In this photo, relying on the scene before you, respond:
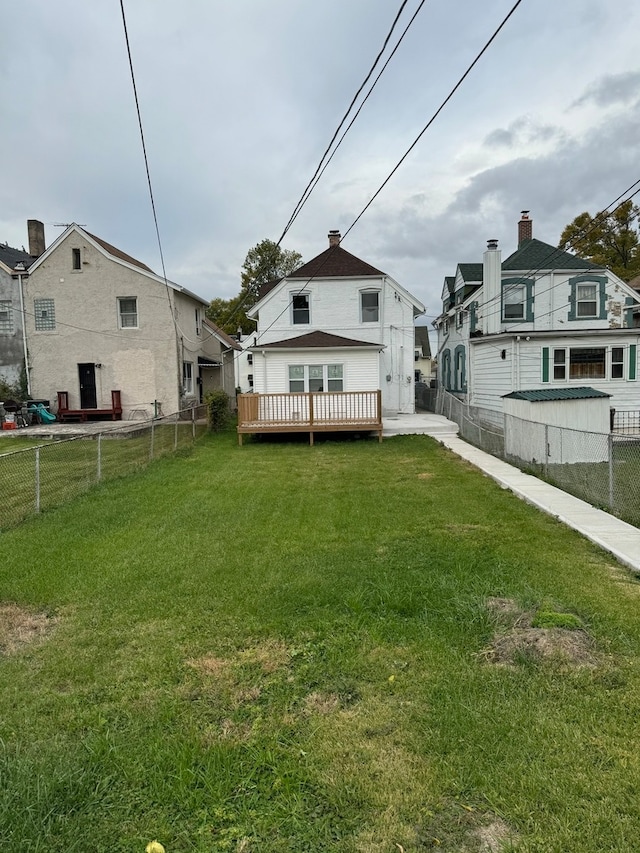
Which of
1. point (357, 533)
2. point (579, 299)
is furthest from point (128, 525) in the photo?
point (579, 299)

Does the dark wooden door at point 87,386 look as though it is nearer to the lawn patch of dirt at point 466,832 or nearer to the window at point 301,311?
the window at point 301,311

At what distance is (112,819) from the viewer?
230 centimetres

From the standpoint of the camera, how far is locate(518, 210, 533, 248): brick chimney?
25.2 metres

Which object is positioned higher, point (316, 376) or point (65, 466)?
point (316, 376)

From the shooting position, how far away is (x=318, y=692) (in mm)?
3215

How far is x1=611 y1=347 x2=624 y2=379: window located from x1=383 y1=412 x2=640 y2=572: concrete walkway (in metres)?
7.69

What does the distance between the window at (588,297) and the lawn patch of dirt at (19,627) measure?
70.9ft

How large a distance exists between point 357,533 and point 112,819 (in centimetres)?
446

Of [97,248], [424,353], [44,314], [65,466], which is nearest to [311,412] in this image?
[65,466]

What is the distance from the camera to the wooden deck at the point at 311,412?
16.1m

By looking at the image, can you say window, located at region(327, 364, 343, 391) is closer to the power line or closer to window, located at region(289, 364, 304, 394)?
window, located at region(289, 364, 304, 394)

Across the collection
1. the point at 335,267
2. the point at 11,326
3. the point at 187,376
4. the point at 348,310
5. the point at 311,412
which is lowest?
the point at 311,412

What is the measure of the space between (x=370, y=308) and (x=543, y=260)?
7.02 meters

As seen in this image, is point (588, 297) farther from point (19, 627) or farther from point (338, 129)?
point (19, 627)
